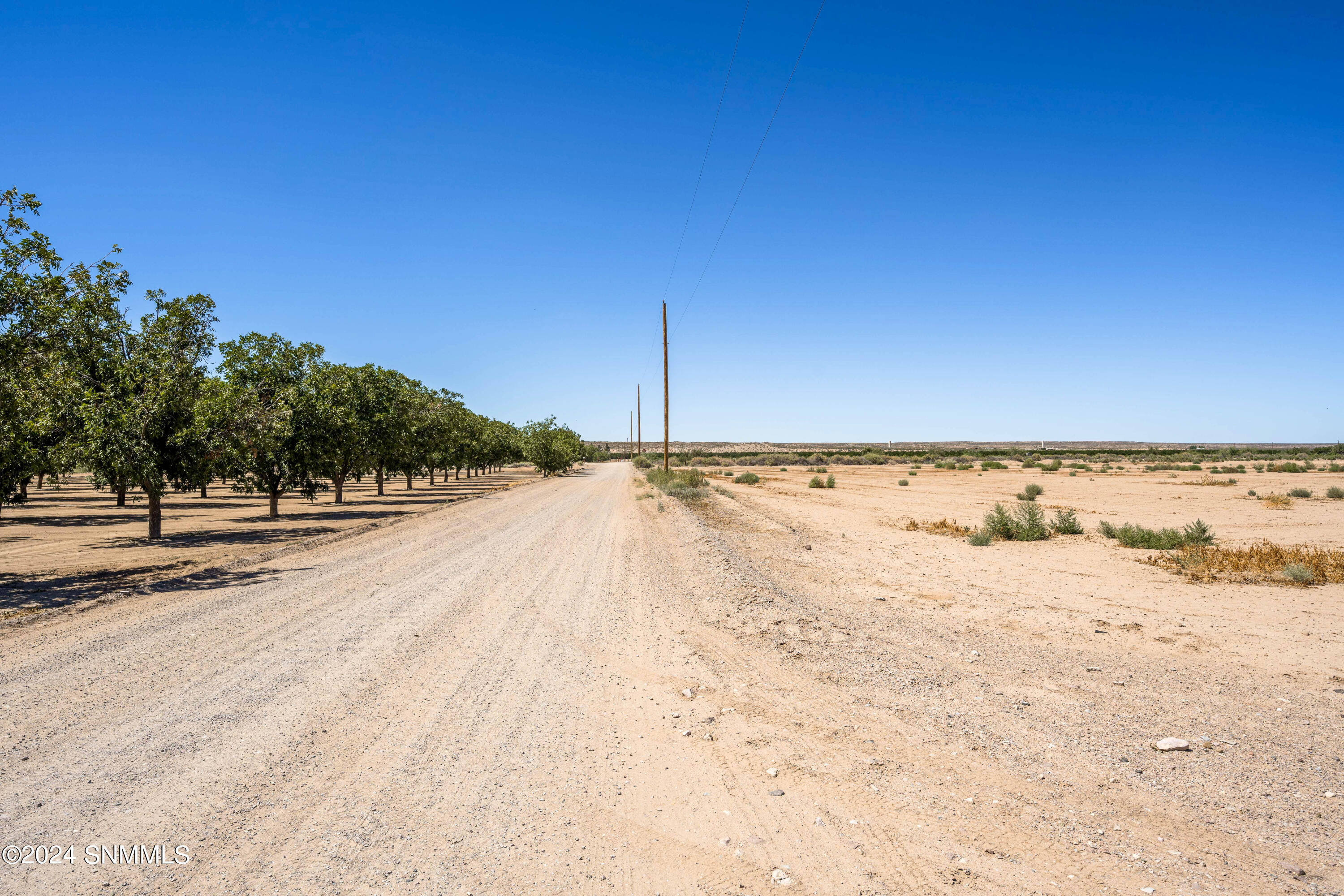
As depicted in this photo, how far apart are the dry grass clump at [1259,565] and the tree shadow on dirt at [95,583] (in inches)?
734

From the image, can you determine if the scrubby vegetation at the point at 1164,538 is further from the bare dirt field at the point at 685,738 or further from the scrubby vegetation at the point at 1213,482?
the scrubby vegetation at the point at 1213,482

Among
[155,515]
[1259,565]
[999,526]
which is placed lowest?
[1259,565]

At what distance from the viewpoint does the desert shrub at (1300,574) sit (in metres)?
10.6

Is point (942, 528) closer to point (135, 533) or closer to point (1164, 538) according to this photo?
point (1164, 538)

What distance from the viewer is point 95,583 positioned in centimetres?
1216

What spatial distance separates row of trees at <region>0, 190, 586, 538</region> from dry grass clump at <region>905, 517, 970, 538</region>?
892 inches

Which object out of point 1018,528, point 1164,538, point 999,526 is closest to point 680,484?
point 999,526

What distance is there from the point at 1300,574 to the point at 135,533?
32.8m

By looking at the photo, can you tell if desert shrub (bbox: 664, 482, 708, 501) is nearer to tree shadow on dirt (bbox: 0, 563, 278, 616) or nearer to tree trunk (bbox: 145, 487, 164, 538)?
tree shadow on dirt (bbox: 0, 563, 278, 616)

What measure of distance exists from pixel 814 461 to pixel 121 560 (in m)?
83.7

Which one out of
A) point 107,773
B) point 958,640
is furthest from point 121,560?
point 958,640

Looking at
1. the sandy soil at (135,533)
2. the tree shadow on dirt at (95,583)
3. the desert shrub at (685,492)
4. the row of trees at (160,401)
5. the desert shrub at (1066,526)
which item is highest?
the row of trees at (160,401)

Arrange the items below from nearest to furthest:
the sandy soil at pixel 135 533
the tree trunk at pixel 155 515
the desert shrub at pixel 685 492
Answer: the sandy soil at pixel 135 533 → the tree trunk at pixel 155 515 → the desert shrub at pixel 685 492

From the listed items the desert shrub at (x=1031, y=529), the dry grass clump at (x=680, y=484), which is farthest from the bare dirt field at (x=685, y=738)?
the dry grass clump at (x=680, y=484)
